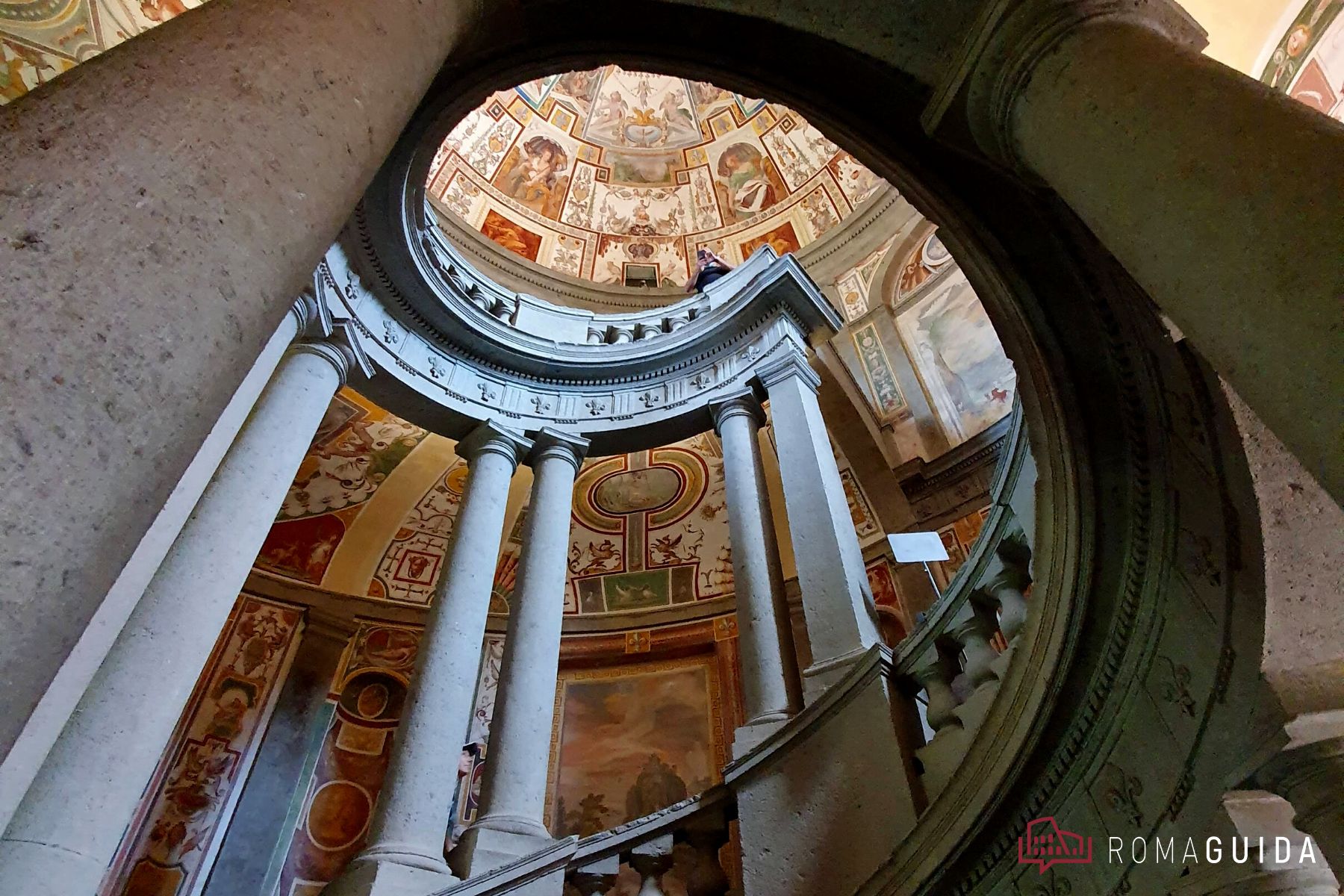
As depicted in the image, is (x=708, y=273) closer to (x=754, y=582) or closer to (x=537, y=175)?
(x=754, y=582)

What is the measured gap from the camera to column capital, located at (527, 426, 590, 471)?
7.13m

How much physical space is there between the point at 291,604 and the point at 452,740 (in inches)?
250

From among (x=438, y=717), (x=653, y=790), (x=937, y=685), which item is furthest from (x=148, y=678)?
(x=653, y=790)

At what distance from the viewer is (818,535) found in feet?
17.7

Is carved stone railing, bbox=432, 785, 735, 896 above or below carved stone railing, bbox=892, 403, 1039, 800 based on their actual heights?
below

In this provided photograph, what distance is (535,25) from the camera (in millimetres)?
2873

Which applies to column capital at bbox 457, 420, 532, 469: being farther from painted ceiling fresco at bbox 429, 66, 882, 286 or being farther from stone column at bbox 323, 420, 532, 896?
painted ceiling fresco at bbox 429, 66, 882, 286

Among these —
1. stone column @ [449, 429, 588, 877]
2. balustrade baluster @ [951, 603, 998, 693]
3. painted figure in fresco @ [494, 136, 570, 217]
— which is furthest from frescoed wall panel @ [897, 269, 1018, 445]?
balustrade baluster @ [951, 603, 998, 693]

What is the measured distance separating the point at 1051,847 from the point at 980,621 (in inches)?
35.2

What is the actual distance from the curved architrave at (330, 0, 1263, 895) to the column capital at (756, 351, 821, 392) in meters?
4.08

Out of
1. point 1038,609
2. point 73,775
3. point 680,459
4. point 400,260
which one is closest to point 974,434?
point 680,459

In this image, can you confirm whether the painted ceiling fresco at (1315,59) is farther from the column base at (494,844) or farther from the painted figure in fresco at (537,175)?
the painted figure in fresco at (537,175)

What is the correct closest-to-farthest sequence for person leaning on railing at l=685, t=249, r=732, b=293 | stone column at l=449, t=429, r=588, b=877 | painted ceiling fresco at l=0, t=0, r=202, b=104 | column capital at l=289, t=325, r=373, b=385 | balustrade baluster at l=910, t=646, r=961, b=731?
balustrade baluster at l=910, t=646, r=961, b=731, stone column at l=449, t=429, r=588, b=877, column capital at l=289, t=325, r=373, b=385, painted ceiling fresco at l=0, t=0, r=202, b=104, person leaning on railing at l=685, t=249, r=732, b=293

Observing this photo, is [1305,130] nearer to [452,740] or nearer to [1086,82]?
[1086,82]
